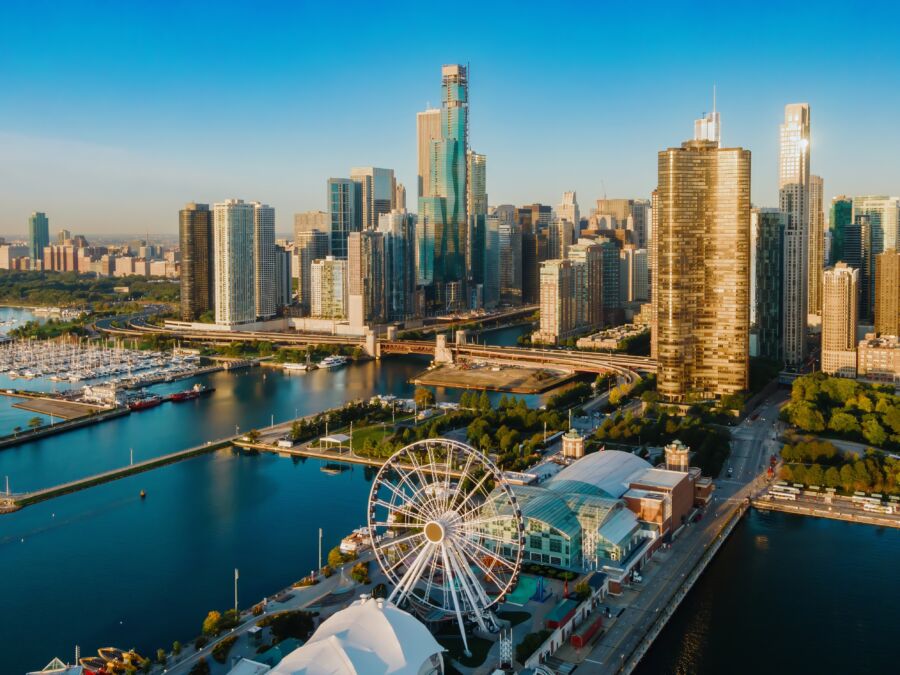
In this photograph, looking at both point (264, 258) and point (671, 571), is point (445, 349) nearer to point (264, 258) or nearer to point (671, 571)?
point (264, 258)

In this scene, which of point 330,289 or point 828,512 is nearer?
point 828,512

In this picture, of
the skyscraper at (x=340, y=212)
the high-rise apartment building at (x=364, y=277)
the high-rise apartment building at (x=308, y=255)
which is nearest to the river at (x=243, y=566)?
the high-rise apartment building at (x=364, y=277)

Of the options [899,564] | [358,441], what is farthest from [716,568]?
[358,441]

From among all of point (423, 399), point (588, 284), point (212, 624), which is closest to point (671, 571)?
point (212, 624)

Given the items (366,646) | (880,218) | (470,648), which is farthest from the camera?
(880,218)

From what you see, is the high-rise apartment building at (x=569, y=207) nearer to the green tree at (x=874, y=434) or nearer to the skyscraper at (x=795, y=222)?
the skyscraper at (x=795, y=222)

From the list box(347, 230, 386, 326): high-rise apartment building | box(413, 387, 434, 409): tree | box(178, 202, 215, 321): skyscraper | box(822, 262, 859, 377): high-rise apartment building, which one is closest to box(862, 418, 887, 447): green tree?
box(822, 262, 859, 377): high-rise apartment building
